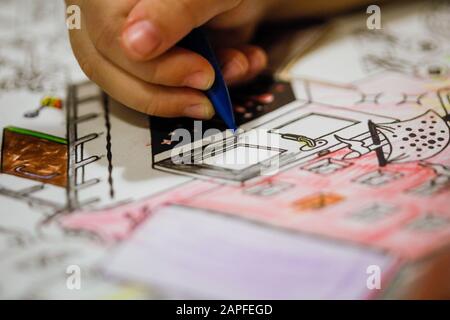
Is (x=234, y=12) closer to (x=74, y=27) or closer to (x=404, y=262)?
(x=74, y=27)

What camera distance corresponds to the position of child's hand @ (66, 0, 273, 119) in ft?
1.30

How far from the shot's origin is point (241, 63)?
52 cm

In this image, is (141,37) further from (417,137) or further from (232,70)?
(417,137)

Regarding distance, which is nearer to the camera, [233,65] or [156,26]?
[156,26]

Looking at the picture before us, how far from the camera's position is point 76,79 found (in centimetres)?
57

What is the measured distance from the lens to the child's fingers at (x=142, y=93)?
1.50ft

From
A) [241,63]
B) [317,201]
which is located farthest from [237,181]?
[241,63]

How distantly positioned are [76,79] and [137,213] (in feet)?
0.85

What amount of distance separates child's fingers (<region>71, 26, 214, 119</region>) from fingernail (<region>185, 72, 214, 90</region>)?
16 mm

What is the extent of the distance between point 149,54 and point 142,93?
0.19 ft

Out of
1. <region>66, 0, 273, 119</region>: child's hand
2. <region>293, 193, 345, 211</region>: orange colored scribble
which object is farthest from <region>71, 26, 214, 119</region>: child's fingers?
<region>293, 193, 345, 211</region>: orange colored scribble

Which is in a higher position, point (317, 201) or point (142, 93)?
point (142, 93)

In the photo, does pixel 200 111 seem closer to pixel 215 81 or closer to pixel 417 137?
pixel 215 81
